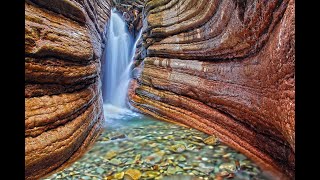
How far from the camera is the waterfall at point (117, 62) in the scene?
10.8 meters

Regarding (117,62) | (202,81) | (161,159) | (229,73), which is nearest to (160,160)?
(161,159)

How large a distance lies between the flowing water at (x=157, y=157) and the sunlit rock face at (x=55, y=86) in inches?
14.5

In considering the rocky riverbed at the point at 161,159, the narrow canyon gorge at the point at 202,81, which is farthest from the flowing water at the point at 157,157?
the narrow canyon gorge at the point at 202,81

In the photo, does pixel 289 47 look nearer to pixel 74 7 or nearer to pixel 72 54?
pixel 72 54

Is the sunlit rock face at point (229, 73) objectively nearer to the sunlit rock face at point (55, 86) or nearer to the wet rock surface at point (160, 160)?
the wet rock surface at point (160, 160)

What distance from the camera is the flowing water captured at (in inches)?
133

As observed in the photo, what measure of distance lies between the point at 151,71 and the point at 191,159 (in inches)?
202

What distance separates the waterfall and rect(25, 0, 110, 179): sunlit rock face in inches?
209

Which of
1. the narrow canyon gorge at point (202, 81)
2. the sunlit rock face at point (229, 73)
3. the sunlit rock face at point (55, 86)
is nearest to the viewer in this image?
the sunlit rock face at point (229, 73)

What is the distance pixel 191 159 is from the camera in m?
3.90

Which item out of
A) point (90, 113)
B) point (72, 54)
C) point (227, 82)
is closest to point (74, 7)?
point (72, 54)

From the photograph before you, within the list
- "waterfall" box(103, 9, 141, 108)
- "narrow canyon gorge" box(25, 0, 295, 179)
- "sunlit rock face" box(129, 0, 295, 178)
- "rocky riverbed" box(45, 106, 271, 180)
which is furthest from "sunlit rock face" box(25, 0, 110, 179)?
"waterfall" box(103, 9, 141, 108)

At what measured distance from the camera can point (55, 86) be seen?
4.08 m

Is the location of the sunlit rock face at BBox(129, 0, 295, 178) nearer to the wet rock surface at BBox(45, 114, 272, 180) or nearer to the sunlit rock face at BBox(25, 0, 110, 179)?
the wet rock surface at BBox(45, 114, 272, 180)
